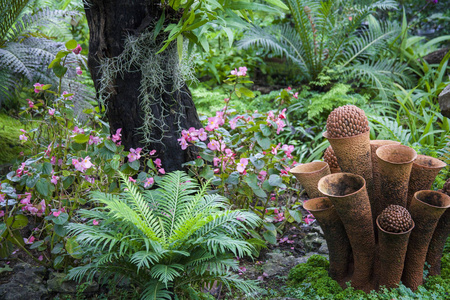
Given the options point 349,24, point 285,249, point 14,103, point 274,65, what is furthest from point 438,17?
point 14,103

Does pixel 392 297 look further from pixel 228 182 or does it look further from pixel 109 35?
pixel 109 35

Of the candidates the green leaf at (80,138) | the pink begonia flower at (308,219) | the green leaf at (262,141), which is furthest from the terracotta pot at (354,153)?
the green leaf at (80,138)

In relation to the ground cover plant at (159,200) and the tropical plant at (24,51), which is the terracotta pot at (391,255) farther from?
the tropical plant at (24,51)

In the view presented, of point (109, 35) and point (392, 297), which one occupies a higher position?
point (109, 35)

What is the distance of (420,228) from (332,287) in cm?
57

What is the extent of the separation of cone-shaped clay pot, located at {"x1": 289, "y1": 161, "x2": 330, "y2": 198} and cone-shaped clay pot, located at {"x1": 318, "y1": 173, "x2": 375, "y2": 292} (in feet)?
0.41

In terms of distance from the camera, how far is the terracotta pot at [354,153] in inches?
74.9

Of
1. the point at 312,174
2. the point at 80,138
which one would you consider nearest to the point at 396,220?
the point at 312,174

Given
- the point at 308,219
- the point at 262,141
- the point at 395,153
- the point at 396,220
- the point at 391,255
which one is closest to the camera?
the point at 396,220

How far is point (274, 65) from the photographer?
667 centimetres

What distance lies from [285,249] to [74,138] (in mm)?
1728

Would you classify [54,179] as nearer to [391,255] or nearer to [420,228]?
[391,255]

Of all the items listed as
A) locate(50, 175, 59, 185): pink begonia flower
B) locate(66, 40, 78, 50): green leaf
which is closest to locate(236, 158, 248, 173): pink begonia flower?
locate(50, 175, 59, 185): pink begonia flower

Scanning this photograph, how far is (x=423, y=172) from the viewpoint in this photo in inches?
78.0
